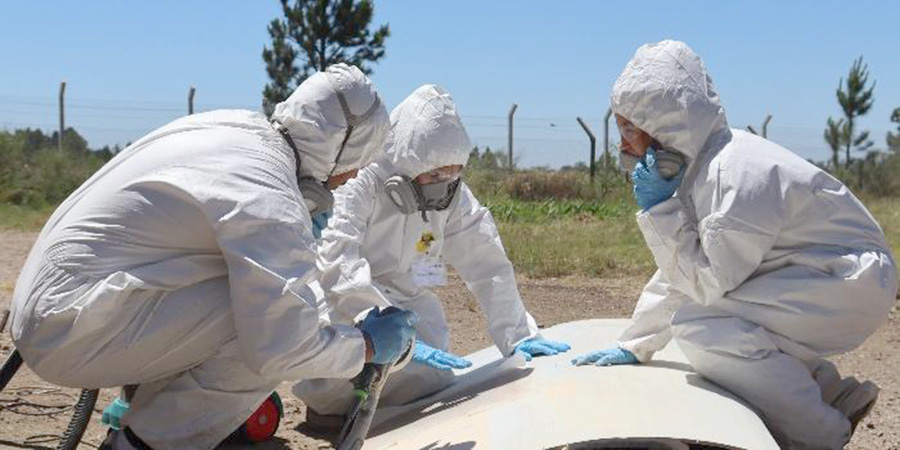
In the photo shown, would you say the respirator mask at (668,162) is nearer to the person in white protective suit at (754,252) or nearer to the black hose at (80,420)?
the person in white protective suit at (754,252)

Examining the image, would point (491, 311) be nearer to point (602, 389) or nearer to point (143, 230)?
point (602, 389)

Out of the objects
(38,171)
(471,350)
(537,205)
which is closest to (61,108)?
(38,171)

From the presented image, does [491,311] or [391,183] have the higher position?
[391,183]

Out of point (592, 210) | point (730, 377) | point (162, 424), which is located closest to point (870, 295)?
point (730, 377)

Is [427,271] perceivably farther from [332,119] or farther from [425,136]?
[332,119]

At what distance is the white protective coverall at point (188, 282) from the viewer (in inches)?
107

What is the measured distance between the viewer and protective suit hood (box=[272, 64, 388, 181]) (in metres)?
3.13

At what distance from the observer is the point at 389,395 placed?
4250mm

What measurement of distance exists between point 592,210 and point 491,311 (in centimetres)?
915

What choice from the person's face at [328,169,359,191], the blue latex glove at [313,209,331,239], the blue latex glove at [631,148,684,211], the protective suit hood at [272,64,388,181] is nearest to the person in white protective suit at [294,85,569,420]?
the blue latex glove at [313,209,331,239]

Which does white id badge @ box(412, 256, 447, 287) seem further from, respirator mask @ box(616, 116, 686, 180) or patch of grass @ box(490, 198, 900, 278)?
patch of grass @ box(490, 198, 900, 278)

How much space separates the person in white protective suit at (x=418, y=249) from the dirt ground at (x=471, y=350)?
1.80 ft

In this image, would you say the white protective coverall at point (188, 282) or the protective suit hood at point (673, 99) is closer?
the white protective coverall at point (188, 282)

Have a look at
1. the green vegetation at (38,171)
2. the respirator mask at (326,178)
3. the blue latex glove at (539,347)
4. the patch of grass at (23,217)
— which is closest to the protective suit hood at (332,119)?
the respirator mask at (326,178)
